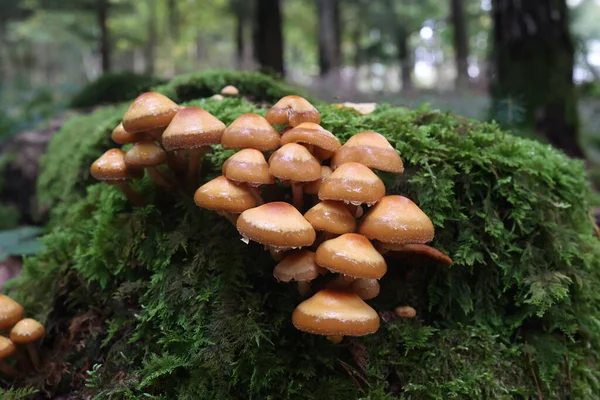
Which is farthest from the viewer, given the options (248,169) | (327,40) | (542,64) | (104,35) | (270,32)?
(327,40)

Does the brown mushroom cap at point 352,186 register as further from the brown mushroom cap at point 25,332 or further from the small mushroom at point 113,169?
the brown mushroom cap at point 25,332

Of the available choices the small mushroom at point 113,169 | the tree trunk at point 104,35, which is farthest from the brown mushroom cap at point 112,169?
the tree trunk at point 104,35

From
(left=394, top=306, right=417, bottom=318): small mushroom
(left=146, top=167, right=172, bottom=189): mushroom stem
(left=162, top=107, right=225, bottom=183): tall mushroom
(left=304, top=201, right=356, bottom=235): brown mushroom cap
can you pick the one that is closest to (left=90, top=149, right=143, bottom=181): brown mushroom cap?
(left=146, top=167, right=172, bottom=189): mushroom stem

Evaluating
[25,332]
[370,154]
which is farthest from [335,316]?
[25,332]

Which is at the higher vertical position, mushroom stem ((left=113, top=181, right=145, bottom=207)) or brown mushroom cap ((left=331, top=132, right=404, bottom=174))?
brown mushroom cap ((left=331, top=132, right=404, bottom=174))

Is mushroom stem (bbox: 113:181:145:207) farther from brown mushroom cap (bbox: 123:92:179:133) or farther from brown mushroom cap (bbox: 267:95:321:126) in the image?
brown mushroom cap (bbox: 267:95:321:126)

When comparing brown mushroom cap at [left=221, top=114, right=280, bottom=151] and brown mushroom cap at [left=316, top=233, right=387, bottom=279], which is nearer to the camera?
brown mushroom cap at [left=316, top=233, right=387, bottom=279]

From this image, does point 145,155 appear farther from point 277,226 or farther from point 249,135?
point 277,226
